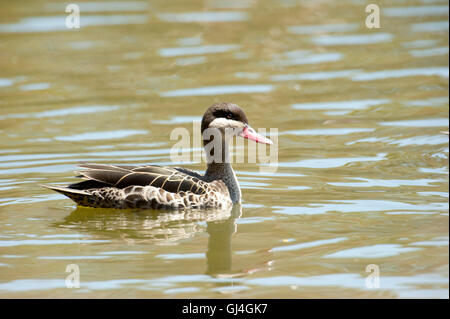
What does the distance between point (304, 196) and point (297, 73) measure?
23.4 feet

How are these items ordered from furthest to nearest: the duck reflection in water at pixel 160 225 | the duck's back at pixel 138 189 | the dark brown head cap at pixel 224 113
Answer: the dark brown head cap at pixel 224 113, the duck's back at pixel 138 189, the duck reflection in water at pixel 160 225

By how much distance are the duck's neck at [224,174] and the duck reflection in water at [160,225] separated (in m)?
0.16

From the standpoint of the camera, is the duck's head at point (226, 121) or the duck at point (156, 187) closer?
the duck at point (156, 187)

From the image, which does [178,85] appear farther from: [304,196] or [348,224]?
[348,224]

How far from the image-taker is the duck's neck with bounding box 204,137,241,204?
9805 mm

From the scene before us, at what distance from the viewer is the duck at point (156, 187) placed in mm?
9438

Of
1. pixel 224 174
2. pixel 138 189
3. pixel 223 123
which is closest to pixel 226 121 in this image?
pixel 223 123

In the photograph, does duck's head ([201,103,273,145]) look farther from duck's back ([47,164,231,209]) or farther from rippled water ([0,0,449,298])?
rippled water ([0,0,449,298])

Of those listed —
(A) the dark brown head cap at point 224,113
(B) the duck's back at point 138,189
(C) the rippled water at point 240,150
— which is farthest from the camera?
(A) the dark brown head cap at point 224,113

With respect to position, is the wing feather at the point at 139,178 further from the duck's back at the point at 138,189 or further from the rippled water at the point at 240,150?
the rippled water at the point at 240,150

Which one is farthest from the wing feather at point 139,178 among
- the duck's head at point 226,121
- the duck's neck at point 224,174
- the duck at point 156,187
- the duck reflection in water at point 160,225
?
the duck's head at point 226,121

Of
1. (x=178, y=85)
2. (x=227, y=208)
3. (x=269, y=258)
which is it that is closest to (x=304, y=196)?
(x=227, y=208)

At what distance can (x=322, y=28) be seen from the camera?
20.7 meters

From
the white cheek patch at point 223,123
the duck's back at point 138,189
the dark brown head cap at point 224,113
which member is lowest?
the duck's back at point 138,189
